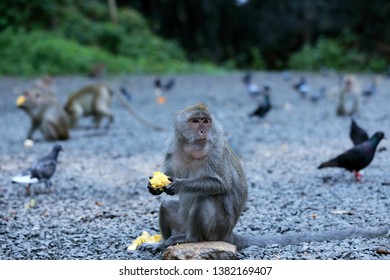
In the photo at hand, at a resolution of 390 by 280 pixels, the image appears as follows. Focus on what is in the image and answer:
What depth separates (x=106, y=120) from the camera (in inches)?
624

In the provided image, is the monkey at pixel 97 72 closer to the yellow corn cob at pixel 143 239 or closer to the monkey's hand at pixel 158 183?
the yellow corn cob at pixel 143 239

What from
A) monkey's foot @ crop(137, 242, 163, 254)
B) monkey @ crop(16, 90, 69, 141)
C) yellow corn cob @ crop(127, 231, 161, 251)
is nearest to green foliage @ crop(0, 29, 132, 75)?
monkey @ crop(16, 90, 69, 141)

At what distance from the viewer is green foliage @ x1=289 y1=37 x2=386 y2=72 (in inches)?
1175

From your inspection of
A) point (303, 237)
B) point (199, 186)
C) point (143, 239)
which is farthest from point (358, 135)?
point (199, 186)

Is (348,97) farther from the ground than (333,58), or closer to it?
closer to it

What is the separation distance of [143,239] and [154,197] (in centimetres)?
205

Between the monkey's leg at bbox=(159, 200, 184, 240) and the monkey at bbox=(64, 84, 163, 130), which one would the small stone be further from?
the monkey at bbox=(64, 84, 163, 130)

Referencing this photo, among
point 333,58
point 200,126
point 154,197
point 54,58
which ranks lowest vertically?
point 154,197

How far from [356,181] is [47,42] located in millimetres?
19365

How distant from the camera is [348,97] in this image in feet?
51.0

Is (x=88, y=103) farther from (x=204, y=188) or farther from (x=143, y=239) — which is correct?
(x=204, y=188)

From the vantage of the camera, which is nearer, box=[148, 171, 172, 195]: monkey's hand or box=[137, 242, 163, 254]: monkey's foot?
box=[148, 171, 172, 195]: monkey's hand

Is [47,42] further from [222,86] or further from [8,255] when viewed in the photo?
[8,255]

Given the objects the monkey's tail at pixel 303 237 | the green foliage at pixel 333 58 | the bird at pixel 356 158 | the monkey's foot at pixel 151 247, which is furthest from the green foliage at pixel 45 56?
the monkey's tail at pixel 303 237
